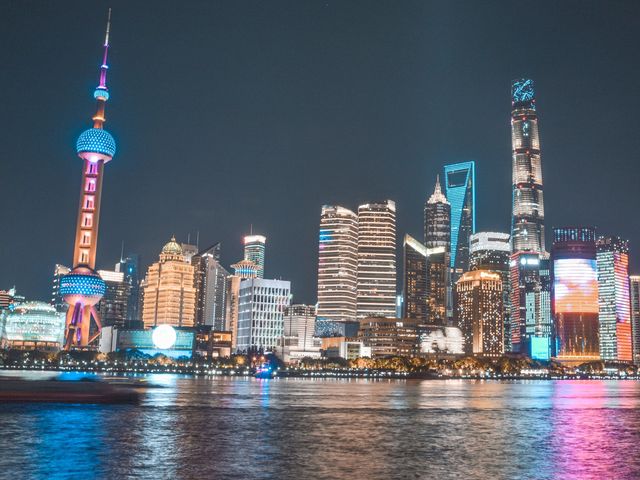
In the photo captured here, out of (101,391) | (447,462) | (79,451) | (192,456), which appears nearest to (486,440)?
(447,462)

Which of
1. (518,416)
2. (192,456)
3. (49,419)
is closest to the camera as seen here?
(192,456)

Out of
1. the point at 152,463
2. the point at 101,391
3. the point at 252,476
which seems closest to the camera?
the point at 252,476

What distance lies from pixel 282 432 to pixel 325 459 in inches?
607

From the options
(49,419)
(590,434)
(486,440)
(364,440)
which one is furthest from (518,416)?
(49,419)

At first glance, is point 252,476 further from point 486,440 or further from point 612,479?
point 486,440

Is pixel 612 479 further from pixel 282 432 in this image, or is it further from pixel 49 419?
pixel 49 419

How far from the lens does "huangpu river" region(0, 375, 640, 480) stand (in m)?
35.6

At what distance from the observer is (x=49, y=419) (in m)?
59.8

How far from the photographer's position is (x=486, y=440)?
5075 cm

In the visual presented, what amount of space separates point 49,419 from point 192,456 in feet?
81.4

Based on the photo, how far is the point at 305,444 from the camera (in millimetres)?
46562

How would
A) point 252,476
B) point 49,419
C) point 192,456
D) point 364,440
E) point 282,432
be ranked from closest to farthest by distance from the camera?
point 252,476, point 192,456, point 364,440, point 282,432, point 49,419

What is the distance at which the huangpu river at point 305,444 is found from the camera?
117 ft

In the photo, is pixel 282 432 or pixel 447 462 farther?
pixel 282 432
